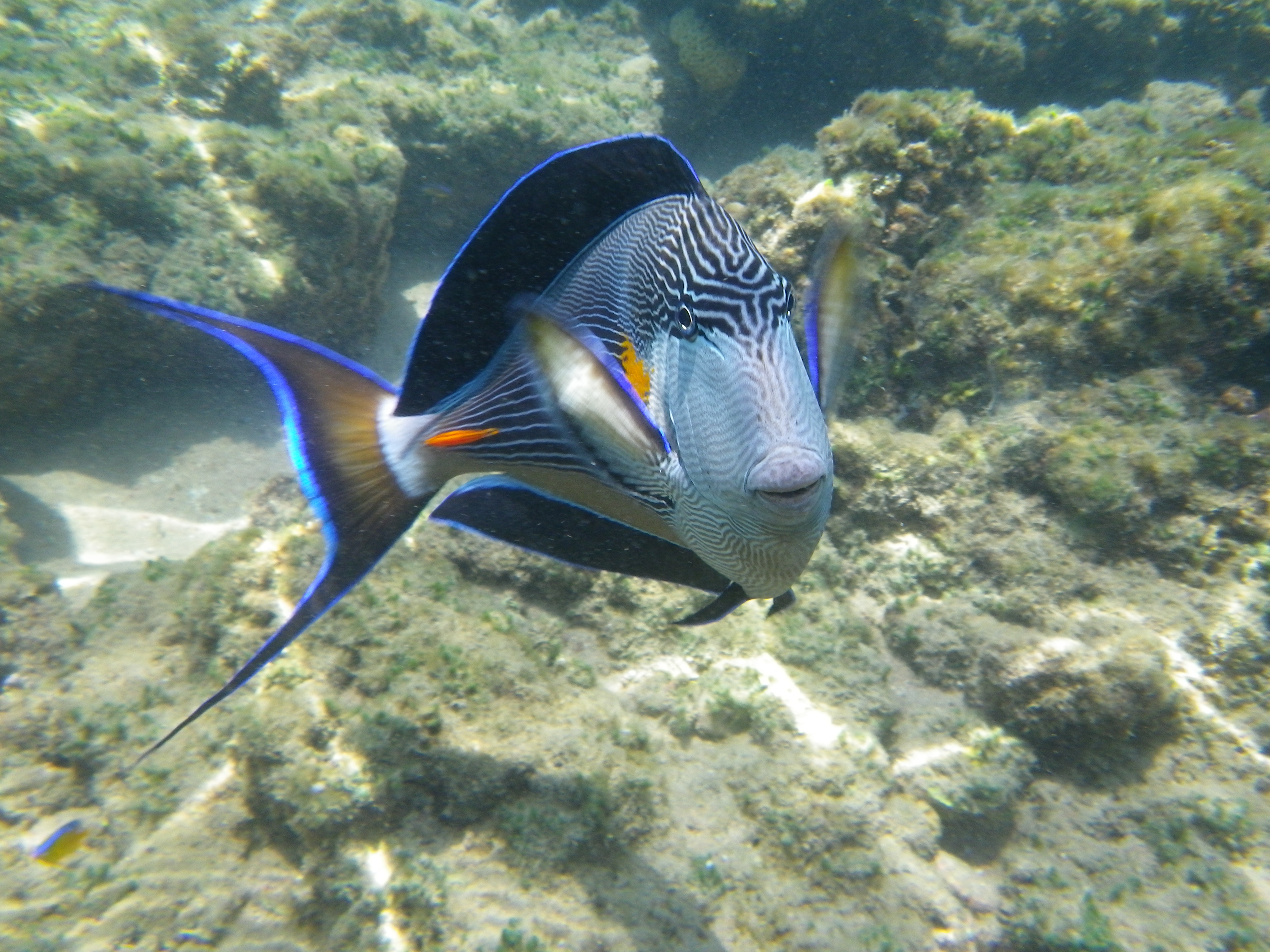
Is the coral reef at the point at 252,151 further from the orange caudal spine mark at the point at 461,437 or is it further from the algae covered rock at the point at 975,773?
the algae covered rock at the point at 975,773

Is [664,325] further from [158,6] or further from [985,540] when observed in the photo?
[158,6]

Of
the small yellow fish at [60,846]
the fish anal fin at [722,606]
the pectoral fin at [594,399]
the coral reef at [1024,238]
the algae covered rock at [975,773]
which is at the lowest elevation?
the small yellow fish at [60,846]

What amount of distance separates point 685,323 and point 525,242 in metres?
0.55

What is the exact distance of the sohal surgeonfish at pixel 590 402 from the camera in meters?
0.81

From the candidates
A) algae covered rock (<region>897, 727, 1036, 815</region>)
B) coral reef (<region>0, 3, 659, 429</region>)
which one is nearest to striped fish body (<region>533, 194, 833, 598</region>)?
algae covered rock (<region>897, 727, 1036, 815</region>)

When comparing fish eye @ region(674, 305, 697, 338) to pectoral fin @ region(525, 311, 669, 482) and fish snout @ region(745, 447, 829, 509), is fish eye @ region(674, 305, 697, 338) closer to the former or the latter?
pectoral fin @ region(525, 311, 669, 482)

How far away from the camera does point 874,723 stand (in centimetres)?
284

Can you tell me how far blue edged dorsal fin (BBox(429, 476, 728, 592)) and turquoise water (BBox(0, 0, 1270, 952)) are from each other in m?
0.73

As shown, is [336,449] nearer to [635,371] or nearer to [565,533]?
[565,533]

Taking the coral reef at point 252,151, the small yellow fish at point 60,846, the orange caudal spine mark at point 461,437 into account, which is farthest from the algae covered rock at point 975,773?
the coral reef at point 252,151

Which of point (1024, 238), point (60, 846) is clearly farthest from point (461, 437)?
point (1024, 238)

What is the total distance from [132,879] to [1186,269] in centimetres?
534

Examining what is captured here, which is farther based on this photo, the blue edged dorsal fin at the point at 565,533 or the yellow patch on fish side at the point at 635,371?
the blue edged dorsal fin at the point at 565,533

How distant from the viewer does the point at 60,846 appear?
2182 mm
